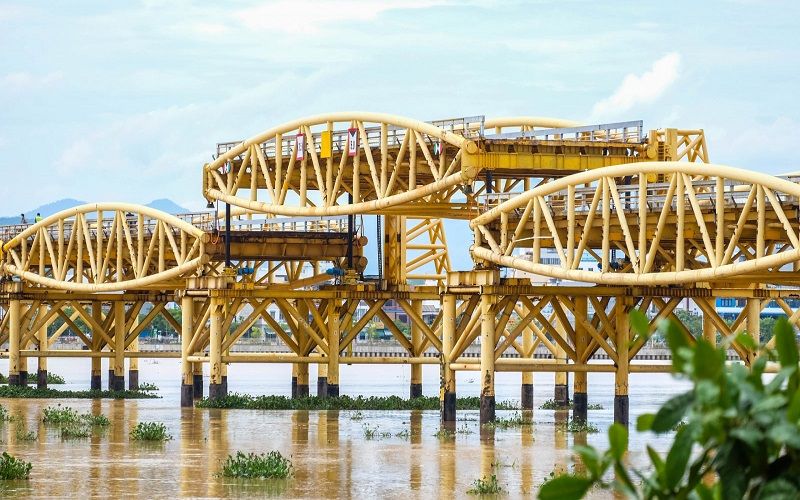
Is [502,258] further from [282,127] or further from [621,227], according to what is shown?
[282,127]

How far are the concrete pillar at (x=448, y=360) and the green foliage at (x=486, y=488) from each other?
2035 centimetres

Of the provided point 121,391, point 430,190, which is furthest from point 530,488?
point 121,391

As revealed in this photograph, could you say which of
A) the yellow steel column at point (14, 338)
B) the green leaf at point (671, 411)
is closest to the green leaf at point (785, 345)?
the green leaf at point (671, 411)

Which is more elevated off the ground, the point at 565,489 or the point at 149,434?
the point at 565,489

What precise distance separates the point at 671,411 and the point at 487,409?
45.1 metres

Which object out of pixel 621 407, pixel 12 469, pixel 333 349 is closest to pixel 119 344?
pixel 333 349

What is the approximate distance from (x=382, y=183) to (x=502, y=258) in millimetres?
10088

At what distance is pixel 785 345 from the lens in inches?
368

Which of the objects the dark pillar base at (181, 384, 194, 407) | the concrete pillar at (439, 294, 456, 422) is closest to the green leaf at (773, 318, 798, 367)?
the concrete pillar at (439, 294, 456, 422)

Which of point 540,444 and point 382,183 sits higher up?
point 382,183

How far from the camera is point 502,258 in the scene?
52094 millimetres

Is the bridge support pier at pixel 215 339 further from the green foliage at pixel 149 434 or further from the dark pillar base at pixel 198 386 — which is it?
the green foliage at pixel 149 434

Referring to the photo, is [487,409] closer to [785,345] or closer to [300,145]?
[300,145]

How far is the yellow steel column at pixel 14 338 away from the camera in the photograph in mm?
84812
